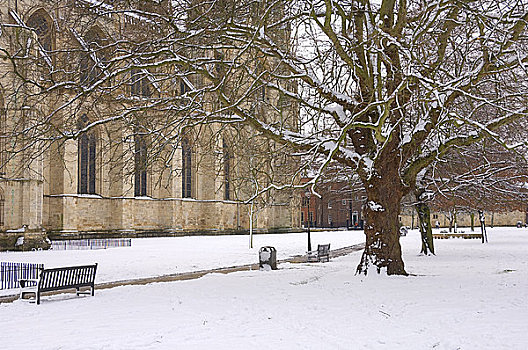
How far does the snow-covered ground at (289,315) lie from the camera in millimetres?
8117

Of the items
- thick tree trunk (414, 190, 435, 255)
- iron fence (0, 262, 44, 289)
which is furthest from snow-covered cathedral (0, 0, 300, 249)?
iron fence (0, 262, 44, 289)

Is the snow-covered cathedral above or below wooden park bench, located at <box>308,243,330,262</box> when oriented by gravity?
above

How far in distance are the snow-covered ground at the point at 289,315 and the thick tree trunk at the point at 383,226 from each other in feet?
1.72

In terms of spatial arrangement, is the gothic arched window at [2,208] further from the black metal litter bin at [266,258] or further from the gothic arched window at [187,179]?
the gothic arched window at [187,179]

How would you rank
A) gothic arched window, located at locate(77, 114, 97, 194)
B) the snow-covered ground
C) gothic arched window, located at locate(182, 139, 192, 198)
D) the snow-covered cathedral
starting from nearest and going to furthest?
1. the snow-covered ground
2. the snow-covered cathedral
3. gothic arched window, located at locate(77, 114, 97, 194)
4. gothic arched window, located at locate(182, 139, 192, 198)

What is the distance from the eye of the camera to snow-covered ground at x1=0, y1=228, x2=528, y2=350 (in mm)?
8117

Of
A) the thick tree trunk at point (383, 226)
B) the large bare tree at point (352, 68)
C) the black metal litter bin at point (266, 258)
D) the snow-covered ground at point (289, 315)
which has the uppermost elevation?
the large bare tree at point (352, 68)

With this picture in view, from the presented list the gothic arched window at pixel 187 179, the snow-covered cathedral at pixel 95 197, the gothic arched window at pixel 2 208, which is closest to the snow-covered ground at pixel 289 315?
the snow-covered cathedral at pixel 95 197

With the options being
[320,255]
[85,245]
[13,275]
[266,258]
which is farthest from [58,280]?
[85,245]

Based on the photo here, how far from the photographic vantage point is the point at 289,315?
10.0 m

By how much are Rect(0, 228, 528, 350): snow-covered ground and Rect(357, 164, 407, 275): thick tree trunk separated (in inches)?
20.7

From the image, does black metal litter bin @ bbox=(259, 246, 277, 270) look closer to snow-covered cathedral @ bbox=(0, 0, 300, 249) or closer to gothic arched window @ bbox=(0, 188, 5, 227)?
snow-covered cathedral @ bbox=(0, 0, 300, 249)

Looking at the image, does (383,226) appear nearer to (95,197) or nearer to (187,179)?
(95,197)

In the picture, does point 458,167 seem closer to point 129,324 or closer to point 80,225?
point 129,324
